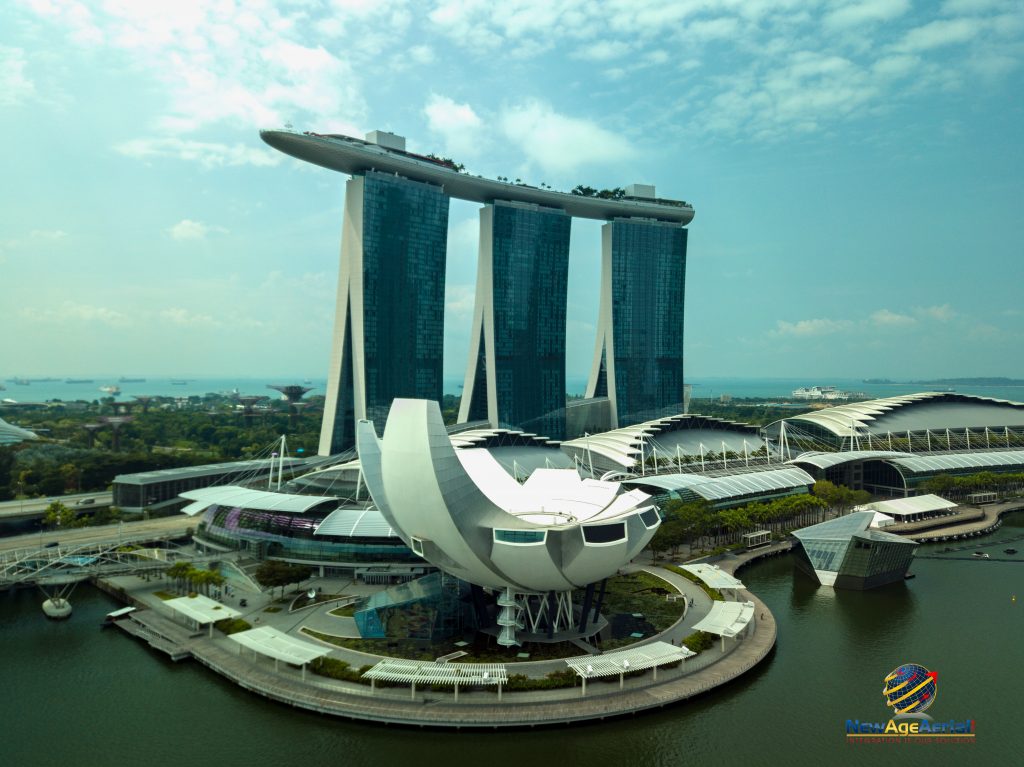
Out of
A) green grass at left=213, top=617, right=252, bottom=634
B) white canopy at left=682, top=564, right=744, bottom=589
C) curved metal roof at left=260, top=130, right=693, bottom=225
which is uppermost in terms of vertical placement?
curved metal roof at left=260, top=130, right=693, bottom=225

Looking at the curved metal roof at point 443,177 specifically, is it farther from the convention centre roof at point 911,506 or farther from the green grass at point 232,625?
the convention centre roof at point 911,506

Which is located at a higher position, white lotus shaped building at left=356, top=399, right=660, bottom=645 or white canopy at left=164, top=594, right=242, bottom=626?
white lotus shaped building at left=356, top=399, right=660, bottom=645

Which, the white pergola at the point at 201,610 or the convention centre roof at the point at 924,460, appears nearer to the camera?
the white pergola at the point at 201,610

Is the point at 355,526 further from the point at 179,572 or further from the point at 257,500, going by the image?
the point at 179,572

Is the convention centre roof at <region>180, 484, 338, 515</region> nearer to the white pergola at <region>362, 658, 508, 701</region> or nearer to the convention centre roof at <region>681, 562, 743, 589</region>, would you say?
the white pergola at <region>362, 658, 508, 701</region>

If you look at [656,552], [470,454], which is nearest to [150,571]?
[470,454]

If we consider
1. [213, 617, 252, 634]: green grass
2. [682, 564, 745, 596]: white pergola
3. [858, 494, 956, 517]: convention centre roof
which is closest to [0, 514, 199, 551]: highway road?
[213, 617, 252, 634]: green grass

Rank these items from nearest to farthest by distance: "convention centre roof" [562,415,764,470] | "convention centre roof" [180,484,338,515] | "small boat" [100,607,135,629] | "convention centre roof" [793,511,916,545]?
"small boat" [100,607,135,629]
"convention centre roof" [793,511,916,545]
"convention centre roof" [180,484,338,515]
"convention centre roof" [562,415,764,470]
